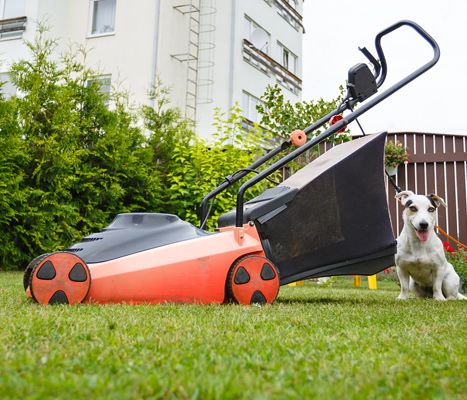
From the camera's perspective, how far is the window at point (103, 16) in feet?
Result: 37.7

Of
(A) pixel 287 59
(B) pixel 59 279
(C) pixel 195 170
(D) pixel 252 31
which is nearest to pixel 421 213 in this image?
(B) pixel 59 279

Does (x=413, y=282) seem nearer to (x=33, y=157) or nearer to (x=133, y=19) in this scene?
(x=33, y=157)

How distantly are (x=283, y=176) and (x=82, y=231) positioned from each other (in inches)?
165

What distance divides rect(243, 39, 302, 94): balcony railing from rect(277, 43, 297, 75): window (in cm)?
41

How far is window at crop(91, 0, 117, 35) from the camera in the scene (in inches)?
452

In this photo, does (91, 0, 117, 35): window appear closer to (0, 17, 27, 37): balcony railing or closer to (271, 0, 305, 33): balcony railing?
(0, 17, 27, 37): balcony railing

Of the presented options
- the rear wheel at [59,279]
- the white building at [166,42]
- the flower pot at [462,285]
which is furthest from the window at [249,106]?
the rear wheel at [59,279]

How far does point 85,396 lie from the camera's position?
0.90m

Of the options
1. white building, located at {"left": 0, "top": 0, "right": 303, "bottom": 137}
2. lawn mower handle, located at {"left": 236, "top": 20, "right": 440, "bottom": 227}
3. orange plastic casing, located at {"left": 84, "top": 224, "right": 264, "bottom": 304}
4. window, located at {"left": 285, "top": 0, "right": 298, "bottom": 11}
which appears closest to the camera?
orange plastic casing, located at {"left": 84, "top": 224, "right": 264, "bottom": 304}

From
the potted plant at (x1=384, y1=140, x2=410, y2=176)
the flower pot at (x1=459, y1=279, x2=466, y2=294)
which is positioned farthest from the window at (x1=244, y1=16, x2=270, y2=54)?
the flower pot at (x1=459, y1=279, x2=466, y2=294)

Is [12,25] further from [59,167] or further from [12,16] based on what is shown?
[59,167]

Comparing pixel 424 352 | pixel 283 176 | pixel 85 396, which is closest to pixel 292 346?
pixel 424 352

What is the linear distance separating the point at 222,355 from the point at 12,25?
11939mm

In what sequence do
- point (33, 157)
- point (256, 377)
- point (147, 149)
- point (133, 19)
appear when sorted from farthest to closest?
point (133, 19), point (147, 149), point (33, 157), point (256, 377)
